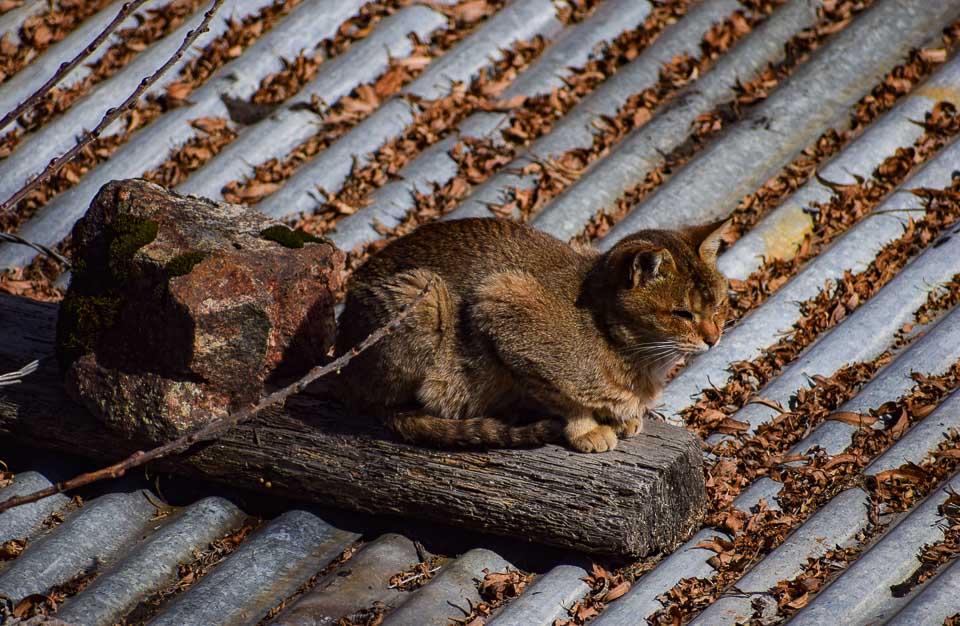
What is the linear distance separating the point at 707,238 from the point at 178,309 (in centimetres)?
220

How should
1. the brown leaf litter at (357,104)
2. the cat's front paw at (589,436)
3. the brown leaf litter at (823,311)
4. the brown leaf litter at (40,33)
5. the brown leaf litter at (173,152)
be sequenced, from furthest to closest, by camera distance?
1. the brown leaf litter at (40,33)
2. the brown leaf litter at (357,104)
3. the brown leaf litter at (173,152)
4. the brown leaf litter at (823,311)
5. the cat's front paw at (589,436)

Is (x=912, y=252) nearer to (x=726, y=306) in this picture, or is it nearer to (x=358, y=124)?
(x=726, y=306)

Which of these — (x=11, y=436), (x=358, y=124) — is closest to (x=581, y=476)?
(x=11, y=436)

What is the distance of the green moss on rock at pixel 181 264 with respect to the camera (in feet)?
13.5

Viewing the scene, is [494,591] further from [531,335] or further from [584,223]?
[584,223]

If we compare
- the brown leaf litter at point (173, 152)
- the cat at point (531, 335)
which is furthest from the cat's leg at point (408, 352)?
the brown leaf litter at point (173, 152)

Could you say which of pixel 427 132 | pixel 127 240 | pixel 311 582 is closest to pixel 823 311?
pixel 427 132

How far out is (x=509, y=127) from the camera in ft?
20.2

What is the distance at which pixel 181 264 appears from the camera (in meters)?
4.12

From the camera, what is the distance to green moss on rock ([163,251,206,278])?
13.5 ft

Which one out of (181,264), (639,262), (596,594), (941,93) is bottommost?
(596,594)

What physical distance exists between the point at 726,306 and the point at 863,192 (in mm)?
1482

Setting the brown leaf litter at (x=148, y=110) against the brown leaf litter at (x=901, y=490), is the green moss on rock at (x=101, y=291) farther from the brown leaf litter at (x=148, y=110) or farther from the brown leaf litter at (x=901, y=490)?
the brown leaf litter at (x=901, y=490)

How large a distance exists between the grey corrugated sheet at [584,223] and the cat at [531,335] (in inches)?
20.5
